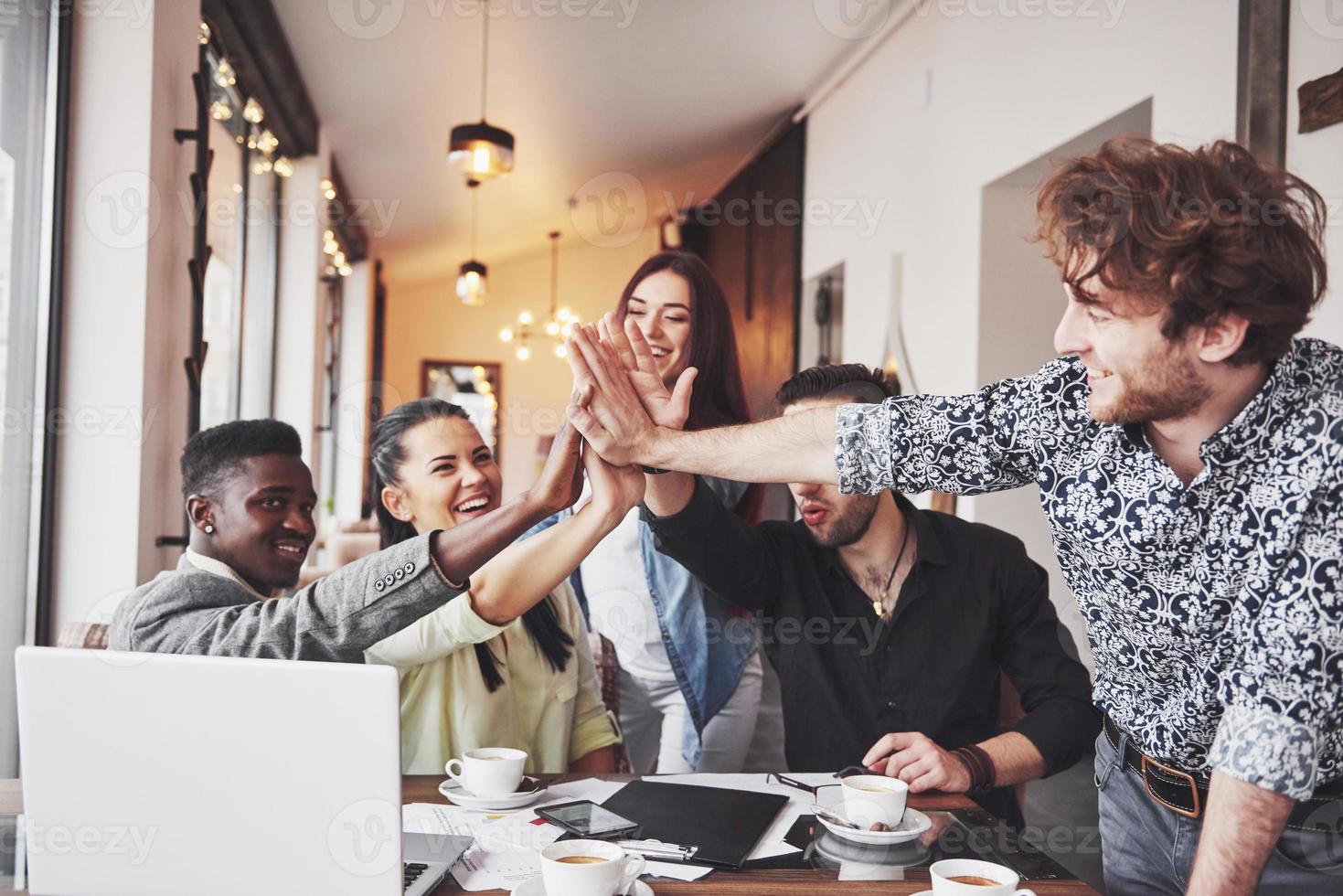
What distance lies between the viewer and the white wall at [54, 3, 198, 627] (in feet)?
8.70

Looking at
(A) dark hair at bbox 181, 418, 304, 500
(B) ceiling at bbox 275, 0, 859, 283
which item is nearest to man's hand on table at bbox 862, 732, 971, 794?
(A) dark hair at bbox 181, 418, 304, 500

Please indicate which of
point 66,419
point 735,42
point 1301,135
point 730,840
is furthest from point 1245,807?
point 735,42

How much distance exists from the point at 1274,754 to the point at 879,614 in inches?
40.2

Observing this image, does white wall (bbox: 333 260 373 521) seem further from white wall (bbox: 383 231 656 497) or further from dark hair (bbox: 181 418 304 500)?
dark hair (bbox: 181 418 304 500)

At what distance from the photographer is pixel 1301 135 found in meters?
2.58

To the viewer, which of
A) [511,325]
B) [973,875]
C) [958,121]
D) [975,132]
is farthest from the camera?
[511,325]

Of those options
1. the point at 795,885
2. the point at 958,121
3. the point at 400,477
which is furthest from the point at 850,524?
the point at 958,121

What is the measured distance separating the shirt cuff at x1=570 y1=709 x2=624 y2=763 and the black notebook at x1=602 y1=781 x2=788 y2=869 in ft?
1.46

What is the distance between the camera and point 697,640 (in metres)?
2.28

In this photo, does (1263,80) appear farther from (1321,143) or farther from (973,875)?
(973,875)

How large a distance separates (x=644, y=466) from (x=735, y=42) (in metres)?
4.30

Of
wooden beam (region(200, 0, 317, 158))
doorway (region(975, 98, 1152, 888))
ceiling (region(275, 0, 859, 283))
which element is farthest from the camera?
ceiling (region(275, 0, 859, 283))

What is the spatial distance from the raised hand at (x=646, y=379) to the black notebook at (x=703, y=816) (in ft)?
1.94

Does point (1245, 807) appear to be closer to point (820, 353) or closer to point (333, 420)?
point (820, 353)
